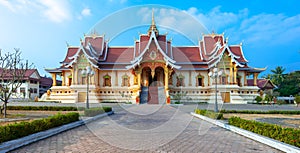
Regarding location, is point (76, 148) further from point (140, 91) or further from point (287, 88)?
point (287, 88)

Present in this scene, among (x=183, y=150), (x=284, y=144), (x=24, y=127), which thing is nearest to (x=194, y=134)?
(x=183, y=150)

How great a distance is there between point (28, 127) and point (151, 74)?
67.3 feet

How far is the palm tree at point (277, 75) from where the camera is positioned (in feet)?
164

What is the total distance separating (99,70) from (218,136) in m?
23.2

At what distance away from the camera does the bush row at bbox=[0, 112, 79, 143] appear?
5.56 m

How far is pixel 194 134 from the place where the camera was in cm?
768

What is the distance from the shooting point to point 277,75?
52.2 metres

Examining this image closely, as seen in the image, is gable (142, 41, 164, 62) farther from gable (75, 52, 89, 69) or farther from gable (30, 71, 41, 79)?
gable (30, 71, 41, 79)

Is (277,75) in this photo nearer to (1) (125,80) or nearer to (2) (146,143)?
(1) (125,80)

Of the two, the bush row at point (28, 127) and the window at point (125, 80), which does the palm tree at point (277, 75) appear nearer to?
the window at point (125, 80)

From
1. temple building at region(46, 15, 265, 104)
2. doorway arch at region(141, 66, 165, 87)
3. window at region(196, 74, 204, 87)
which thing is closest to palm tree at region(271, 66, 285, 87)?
temple building at region(46, 15, 265, 104)

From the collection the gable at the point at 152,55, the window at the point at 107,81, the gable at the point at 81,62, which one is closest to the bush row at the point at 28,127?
the gable at the point at 152,55

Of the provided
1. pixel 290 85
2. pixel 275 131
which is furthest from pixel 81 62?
pixel 290 85

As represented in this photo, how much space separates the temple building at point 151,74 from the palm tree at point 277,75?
83.4 ft
